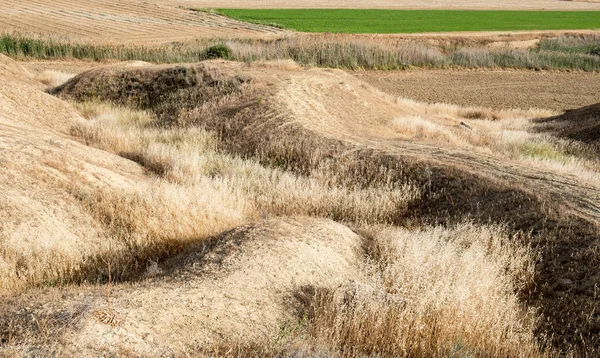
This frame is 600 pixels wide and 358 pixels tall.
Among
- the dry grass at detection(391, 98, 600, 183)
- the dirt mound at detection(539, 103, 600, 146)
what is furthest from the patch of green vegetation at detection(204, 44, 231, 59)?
the dirt mound at detection(539, 103, 600, 146)

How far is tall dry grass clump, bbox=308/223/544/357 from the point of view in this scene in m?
5.16

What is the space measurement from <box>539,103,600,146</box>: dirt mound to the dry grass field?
201mm

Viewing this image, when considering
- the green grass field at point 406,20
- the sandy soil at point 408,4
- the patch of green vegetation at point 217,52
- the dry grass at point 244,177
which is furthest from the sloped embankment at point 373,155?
the sandy soil at point 408,4

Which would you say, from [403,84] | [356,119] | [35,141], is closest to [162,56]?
[403,84]

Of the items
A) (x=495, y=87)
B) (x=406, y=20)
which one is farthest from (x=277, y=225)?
(x=406, y=20)

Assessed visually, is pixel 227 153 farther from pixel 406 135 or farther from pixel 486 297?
pixel 486 297

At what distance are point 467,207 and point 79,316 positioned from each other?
646 cm

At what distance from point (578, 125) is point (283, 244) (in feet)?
53.7

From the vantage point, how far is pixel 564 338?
6.05m

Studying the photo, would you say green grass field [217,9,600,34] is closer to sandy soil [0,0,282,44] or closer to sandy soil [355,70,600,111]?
sandy soil [0,0,282,44]

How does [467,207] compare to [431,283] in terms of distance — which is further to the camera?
[467,207]

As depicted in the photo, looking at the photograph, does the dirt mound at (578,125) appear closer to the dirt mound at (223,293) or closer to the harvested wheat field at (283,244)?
the harvested wheat field at (283,244)

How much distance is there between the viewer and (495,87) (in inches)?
1257

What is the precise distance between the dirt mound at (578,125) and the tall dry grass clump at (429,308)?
12243 mm
